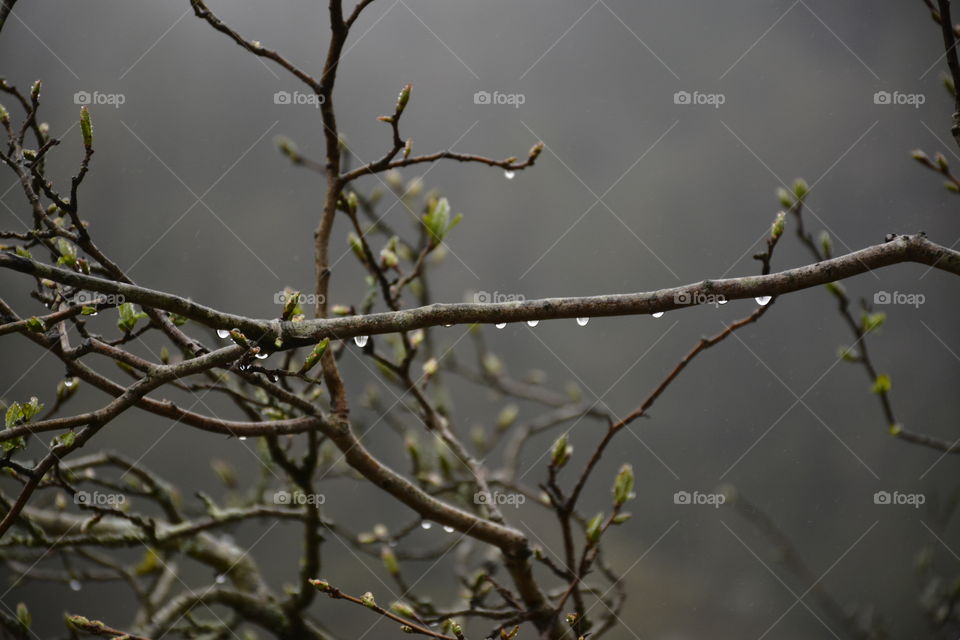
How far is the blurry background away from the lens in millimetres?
1869

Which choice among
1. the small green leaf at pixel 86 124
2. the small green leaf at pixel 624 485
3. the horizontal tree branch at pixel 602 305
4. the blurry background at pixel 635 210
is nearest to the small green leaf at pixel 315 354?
the horizontal tree branch at pixel 602 305

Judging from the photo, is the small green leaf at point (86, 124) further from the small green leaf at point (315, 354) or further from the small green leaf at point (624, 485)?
the small green leaf at point (624, 485)

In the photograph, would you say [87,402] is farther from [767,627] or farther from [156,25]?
[767,627]

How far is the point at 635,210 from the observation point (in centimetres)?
198

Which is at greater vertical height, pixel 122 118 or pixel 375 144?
pixel 375 144

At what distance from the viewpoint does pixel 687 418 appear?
1952 millimetres

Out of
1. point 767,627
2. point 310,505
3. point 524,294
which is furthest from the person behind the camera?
point 524,294

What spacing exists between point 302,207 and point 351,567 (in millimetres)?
1048

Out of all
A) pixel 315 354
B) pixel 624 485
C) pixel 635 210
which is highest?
pixel 635 210

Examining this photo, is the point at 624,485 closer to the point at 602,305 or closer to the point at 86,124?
the point at 602,305

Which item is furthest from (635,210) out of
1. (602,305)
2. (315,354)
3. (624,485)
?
(315,354)

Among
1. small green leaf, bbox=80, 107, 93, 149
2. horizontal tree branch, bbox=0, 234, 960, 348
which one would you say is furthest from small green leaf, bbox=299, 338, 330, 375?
small green leaf, bbox=80, 107, 93, 149

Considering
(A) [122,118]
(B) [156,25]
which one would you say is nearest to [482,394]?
(A) [122,118]

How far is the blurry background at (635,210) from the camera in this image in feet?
6.13
